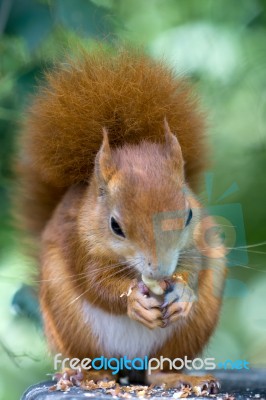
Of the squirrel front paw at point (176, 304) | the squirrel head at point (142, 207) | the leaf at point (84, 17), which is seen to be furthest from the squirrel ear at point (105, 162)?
the leaf at point (84, 17)

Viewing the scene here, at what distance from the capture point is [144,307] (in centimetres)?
136

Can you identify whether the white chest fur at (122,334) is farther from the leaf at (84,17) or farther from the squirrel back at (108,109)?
the leaf at (84,17)

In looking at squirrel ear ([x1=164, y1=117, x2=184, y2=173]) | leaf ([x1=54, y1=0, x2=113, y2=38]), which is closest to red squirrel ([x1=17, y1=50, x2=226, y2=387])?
squirrel ear ([x1=164, y1=117, x2=184, y2=173])

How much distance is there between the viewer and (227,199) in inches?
54.9

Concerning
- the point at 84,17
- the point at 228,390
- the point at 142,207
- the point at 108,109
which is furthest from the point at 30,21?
the point at 228,390

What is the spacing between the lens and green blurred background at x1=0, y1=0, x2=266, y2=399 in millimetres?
1452

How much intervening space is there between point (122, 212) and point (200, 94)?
359mm

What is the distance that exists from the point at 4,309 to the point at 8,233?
0.55 feet

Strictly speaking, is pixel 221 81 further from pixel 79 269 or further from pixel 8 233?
pixel 8 233

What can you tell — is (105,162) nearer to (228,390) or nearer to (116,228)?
(116,228)

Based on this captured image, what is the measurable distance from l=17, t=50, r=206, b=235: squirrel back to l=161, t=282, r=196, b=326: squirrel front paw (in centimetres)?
20

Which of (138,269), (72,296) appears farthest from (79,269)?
(138,269)

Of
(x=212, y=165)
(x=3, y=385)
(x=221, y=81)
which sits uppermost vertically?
(x=221, y=81)

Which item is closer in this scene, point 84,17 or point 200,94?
point 200,94
